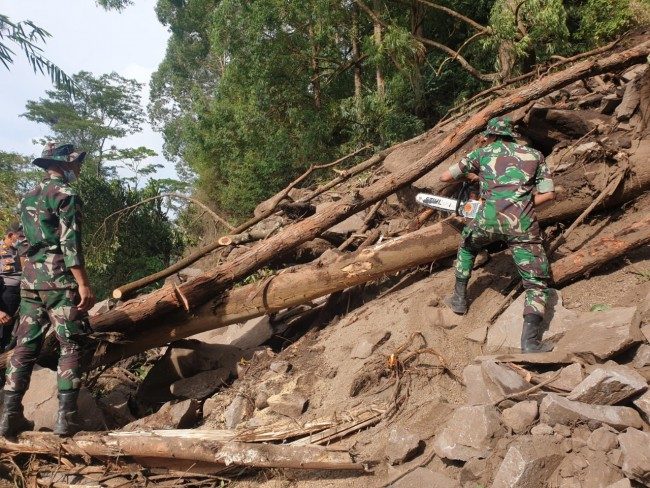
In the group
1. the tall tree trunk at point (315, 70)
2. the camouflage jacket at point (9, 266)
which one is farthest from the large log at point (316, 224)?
the tall tree trunk at point (315, 70)

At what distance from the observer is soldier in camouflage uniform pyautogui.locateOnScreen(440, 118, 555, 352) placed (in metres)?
3.47

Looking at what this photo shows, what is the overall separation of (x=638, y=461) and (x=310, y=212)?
146 inches

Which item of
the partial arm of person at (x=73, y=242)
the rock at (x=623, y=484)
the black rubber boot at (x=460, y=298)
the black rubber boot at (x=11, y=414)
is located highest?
the partial arm of person at (x=73, y=242)

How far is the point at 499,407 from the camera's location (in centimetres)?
287

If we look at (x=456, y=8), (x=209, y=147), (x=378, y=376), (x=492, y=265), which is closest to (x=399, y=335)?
(x=378, y=376)

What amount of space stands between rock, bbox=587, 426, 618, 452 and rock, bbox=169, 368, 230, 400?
3.26 metres

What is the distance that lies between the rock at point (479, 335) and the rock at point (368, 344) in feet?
2.29

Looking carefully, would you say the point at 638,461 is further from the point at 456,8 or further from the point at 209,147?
the point at 209,147

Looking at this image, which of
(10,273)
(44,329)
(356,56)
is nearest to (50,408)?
(44,329)

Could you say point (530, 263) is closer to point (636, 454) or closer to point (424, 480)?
point (636, 454)

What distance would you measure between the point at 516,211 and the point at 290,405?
2.22 metres

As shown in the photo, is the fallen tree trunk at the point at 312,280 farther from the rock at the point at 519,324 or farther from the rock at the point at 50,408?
the rock at the point at 519,324

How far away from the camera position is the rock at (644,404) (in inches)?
97.8

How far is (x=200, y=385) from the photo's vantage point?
15.7 ft
